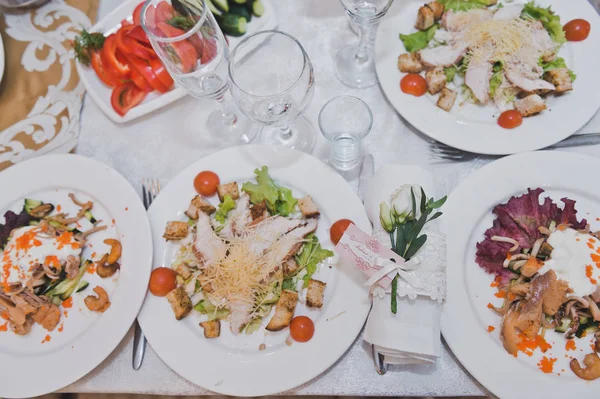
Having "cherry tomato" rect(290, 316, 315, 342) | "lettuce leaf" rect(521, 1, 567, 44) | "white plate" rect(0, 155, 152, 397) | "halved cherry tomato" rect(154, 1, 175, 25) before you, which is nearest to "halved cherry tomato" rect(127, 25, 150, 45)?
"halved cherry tomato" rect(154, 1, 175, 25)

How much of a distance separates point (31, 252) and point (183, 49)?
91 cm

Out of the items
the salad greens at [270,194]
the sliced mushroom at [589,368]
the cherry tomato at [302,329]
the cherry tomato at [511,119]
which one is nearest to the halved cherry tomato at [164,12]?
the salad greens at [270,194]

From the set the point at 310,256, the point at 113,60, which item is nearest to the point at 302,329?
the point at 310,256

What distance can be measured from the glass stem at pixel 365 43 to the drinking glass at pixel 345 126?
28cm

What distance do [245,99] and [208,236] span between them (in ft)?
1.62

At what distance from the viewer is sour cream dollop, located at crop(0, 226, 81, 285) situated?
169cm

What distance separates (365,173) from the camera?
1.79 meters

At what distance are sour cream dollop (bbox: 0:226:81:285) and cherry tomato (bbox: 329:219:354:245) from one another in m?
0.93

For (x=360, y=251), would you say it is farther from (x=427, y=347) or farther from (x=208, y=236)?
(x=208, y=236)

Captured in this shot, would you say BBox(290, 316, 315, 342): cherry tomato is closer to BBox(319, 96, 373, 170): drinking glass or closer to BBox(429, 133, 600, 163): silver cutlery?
BBox(319, 96, 373, 170): drinking glass

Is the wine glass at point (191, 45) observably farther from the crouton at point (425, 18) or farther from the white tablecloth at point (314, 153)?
the crouton at point (425, 18)

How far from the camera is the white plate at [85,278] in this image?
156 centimetres

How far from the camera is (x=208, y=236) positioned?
1.68 m

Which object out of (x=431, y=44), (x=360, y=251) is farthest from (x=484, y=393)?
(x=431, y=44)
